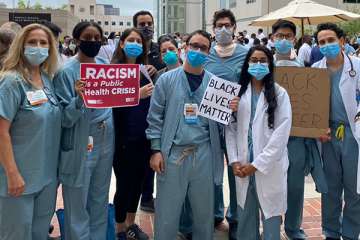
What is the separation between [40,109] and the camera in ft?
10.8

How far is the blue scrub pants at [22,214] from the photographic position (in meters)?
3.27

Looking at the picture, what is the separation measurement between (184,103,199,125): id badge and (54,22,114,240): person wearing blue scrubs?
70cm

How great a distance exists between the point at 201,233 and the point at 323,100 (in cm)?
170

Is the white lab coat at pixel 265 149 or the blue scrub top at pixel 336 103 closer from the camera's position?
the white lab coat at pixel 265 149

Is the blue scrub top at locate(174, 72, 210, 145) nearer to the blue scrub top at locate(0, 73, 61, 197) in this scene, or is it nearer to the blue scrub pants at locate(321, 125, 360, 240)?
the blue scrub top at locate(0, 73, 61, 197)

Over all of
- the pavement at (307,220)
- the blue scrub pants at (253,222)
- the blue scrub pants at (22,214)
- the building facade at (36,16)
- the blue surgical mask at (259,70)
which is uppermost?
the building facade at (36,16)

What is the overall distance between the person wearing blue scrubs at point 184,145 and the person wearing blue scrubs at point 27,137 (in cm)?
90

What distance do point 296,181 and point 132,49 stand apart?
6.79 feet

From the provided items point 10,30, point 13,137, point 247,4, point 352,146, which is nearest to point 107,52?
point 10,30

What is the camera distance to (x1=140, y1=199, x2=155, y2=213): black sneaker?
18.2ft

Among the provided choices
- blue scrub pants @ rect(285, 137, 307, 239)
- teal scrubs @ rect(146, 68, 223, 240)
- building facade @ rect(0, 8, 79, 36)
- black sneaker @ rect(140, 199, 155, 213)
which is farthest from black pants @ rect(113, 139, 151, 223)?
building facade @ rect(0, 8, 79, 36)

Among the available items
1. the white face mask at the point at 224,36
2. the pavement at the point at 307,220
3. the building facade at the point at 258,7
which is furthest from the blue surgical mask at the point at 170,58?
the building facade at the point at 258,7

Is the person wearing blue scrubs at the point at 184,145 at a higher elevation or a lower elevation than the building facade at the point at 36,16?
lower

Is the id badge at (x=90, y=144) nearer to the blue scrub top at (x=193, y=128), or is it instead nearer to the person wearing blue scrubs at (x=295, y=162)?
the blue scrub top at (x=193, y=128)
